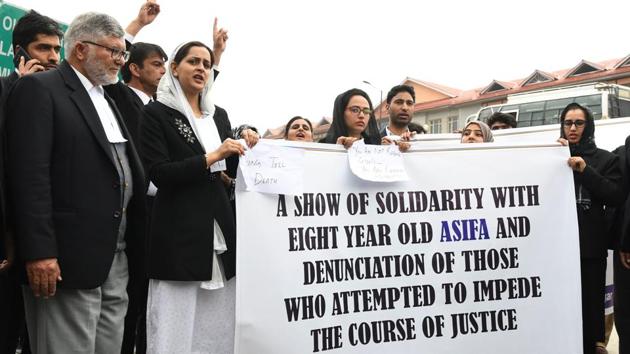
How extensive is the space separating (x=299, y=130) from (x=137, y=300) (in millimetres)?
1834

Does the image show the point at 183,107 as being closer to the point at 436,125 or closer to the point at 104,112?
the point at 104,112

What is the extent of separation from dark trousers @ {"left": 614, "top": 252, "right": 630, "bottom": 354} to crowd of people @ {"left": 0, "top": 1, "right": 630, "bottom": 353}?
0.9 inches

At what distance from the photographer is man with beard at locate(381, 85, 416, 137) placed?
5.07 metres

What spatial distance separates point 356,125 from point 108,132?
171 centimetres

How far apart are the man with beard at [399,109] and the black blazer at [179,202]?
233cm

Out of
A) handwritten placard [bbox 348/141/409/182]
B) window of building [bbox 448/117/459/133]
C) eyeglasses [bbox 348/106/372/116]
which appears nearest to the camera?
handwritten placard [bbox 348/141/409/182]

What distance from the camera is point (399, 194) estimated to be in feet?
11.4

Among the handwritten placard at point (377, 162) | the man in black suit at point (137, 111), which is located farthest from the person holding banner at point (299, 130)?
the handwritten placard at point (377, 162)

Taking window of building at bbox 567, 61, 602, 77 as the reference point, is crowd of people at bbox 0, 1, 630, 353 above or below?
below

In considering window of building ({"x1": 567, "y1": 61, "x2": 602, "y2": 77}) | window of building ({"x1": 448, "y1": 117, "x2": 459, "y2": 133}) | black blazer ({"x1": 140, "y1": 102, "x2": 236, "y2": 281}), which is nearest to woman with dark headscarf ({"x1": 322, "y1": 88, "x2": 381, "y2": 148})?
black blazer ({"x1": 140, "y1": 102, "x2": 236, "y2": 281})

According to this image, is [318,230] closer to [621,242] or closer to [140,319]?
[140,319]

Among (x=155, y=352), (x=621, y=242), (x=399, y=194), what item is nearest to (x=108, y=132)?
(x=155, y=352)

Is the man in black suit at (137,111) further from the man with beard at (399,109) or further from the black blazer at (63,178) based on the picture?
the man with beard at (399,109)

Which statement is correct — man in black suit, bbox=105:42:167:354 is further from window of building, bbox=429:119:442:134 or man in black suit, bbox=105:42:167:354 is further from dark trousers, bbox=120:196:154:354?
window of building, bbox=429:119:442:134
